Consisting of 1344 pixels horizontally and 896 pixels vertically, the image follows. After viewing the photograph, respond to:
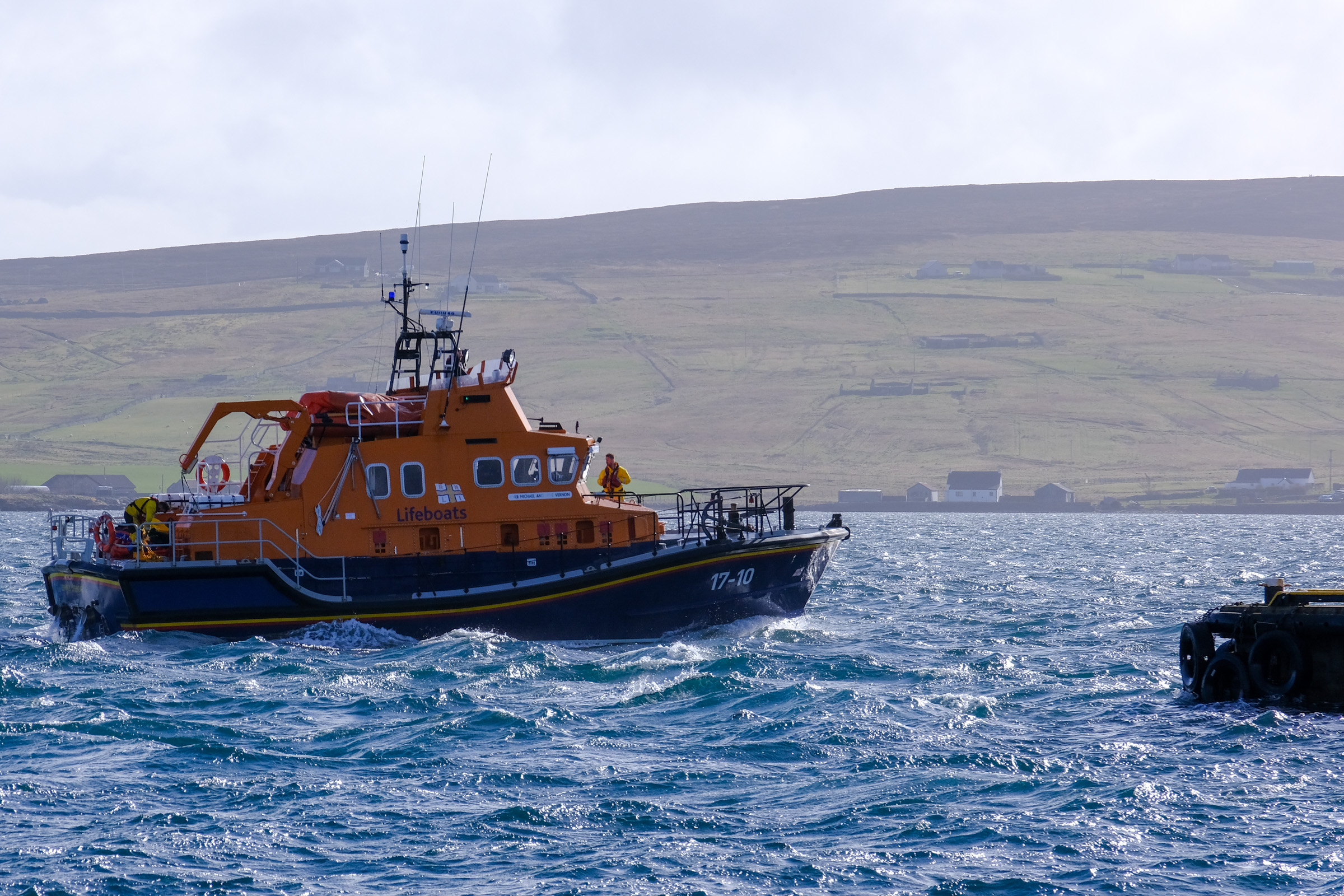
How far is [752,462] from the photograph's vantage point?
120 m

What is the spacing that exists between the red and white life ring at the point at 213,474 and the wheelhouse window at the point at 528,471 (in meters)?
4.70

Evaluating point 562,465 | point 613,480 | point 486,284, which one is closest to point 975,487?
point 486,284

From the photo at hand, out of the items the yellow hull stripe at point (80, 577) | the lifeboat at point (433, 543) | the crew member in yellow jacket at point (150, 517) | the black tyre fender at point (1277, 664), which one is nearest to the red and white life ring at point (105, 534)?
the lifeboat at point (433, 543)

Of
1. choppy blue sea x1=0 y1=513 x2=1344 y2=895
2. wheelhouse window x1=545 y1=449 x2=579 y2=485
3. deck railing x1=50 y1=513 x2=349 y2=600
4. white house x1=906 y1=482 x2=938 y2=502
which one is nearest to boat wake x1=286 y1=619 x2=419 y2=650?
choppy blue sea x1=0 y1=513 x2=1344 y2=895

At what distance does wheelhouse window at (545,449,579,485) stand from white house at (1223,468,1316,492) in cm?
9906

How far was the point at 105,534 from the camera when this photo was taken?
72.1 ft

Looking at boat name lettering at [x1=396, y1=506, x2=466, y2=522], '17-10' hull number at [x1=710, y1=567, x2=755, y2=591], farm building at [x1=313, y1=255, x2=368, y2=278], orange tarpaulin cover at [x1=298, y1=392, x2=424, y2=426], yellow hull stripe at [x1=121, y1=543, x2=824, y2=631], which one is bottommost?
yellow hull stripe at [x1=121, y1=543, x2=824, y2=631]

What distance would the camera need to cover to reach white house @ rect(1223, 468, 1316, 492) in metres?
Answer: 110

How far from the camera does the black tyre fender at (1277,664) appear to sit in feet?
50.9

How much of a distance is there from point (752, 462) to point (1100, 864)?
10997cm

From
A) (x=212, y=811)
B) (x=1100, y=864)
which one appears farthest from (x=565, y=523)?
(x=1100, y=864)

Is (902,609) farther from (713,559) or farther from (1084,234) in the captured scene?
(1084,234)

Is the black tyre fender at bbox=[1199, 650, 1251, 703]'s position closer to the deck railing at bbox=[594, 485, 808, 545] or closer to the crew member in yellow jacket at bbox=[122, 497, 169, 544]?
the deck railing at bbox=[594, 485, 808, 545]

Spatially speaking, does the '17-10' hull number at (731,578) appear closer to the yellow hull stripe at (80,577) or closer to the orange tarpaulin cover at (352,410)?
the orange tarpaulin cover at (352,410)
